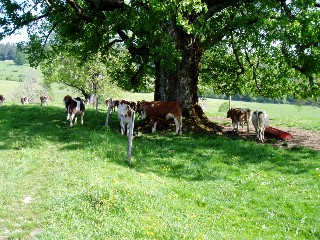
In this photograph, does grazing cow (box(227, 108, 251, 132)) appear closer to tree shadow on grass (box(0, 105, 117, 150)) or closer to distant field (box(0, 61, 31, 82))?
tree shadow on grass (box(0, 105, 117, 150))

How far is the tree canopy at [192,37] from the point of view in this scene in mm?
19359

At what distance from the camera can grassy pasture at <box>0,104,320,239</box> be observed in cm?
927

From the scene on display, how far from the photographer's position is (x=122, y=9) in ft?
70.4

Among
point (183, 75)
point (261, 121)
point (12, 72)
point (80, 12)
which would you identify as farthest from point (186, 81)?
point (12, 72)

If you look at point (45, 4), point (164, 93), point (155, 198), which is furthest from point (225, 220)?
point (45, 4)

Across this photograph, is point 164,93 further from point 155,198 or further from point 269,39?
point 155,198

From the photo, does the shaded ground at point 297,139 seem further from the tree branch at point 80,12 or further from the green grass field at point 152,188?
the tree branch at point 80,12

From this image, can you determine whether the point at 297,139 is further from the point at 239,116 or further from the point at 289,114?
the point at 289,114

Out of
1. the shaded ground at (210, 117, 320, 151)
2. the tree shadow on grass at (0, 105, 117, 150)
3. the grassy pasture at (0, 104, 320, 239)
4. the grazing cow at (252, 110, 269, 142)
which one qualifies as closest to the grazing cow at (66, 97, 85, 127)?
the tree shadow on grass at (0, 105, 117, 150)

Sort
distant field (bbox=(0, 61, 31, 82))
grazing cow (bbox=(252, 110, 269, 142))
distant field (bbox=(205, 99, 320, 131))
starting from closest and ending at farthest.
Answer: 1. grazing cow (bbox=(252, 110, 269, 142))
2. distant field (bbox=(205, 99, 320, 131))
3. distant field (bbox=(0, 61, 31, 82))

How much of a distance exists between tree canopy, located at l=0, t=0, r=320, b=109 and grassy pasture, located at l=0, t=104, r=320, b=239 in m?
5.49

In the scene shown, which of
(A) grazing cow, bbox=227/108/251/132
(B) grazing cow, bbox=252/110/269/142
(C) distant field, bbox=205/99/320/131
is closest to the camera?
(B) grazing cow, bbox=252/110/269/142

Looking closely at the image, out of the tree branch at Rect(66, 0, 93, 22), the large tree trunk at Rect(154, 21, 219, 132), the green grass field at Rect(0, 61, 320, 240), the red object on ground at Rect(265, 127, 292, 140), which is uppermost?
the tree branch at Rect(66, 0, 93, 22)

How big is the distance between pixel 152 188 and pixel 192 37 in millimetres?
14071
